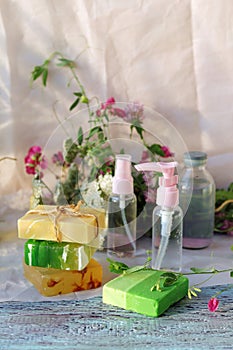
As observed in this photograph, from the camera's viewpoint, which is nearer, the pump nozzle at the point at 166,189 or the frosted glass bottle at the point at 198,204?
the pump nozzle at the point at 166,189

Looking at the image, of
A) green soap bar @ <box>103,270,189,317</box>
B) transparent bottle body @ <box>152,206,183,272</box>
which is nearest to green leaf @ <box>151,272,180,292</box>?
green soap bar @ <box>103,270,189,317</box>

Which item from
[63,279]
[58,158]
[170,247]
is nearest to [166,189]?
[170,247]

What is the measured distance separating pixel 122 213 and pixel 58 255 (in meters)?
0.19

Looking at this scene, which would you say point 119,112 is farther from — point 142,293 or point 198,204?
point 142,293

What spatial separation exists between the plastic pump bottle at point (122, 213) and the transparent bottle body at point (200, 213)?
4.5 inches

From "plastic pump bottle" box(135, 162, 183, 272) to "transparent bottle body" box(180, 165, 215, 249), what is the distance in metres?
0.11

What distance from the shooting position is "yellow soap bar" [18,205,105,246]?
1.11 meters

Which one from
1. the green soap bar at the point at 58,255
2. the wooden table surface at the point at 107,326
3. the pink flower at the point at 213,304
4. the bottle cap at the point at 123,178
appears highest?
the bottle cap at the point at 123,178

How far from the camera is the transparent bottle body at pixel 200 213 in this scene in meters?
1.30

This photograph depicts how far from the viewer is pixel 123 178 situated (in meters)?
1.18

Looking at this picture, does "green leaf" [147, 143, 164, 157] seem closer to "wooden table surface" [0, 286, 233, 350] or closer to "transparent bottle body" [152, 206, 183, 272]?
"transparent bottle body" [152, 206, 183, 272]

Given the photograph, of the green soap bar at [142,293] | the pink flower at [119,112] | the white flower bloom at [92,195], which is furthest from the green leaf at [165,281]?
the pink flower at [119,112]

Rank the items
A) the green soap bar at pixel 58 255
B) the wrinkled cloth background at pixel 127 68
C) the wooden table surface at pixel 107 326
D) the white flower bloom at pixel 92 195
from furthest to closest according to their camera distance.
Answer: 1. the wrinkled cloth background at pixel 127 68
2. the white flower bloom at pixel 92 195
3. the green soap bar at pixel 58 255
4. the wooden table surface at pixel 107 326

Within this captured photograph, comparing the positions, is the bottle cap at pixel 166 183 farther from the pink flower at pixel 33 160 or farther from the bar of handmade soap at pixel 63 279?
the pink flower at pixel 33 160
